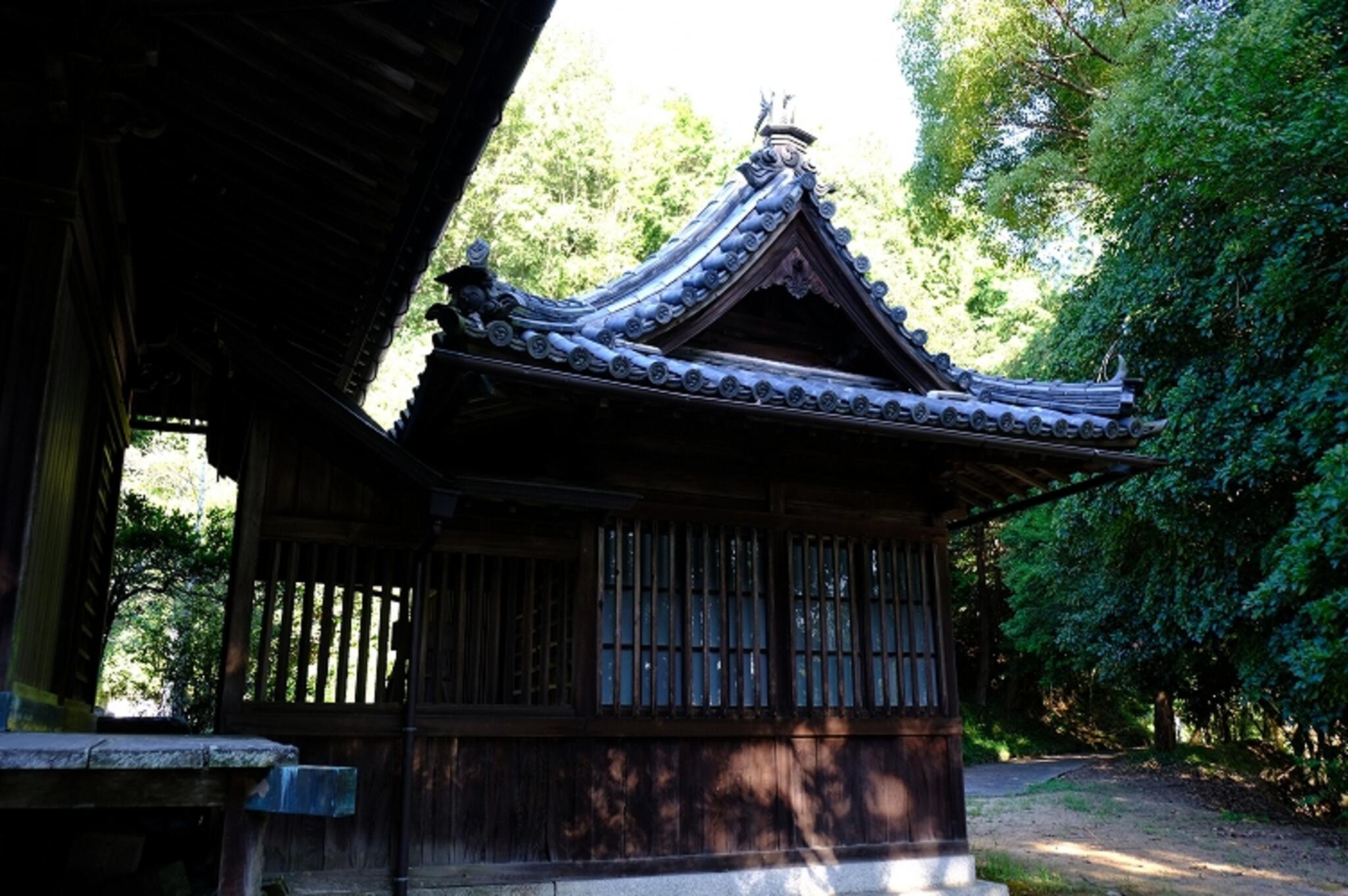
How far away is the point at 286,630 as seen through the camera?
22.1 feet

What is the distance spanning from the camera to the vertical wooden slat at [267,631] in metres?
6.57

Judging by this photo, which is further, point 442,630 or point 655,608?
point 655,608

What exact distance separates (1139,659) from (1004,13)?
12425 mm

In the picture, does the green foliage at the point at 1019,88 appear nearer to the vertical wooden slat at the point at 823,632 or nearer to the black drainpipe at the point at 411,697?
the vertical wooden slat at the point at 823,632

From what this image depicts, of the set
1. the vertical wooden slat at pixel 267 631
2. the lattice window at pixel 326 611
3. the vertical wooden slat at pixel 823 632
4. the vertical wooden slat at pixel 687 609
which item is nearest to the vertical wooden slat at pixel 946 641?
the vertical wooden slat at pixel 823 632

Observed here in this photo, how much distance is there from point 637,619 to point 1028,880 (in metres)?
5.01

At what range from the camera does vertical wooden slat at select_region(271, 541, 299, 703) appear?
6602 mm

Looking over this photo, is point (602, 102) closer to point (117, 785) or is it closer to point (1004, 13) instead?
point (1004, 13)

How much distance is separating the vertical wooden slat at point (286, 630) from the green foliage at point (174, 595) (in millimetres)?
5234

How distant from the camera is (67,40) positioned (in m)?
4.53

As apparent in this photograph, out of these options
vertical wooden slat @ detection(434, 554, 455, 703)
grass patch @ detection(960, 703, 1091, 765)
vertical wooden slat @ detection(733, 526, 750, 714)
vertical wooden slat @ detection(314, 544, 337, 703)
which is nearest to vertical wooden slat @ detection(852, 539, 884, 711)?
vertical wooden slat @ detection(733, 526, 750, 714)

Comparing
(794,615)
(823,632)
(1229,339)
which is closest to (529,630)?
(794,615)

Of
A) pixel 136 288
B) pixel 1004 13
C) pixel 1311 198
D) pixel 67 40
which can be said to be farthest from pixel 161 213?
pixel 1004 13

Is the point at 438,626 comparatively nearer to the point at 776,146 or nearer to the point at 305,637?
the point at 305,637
